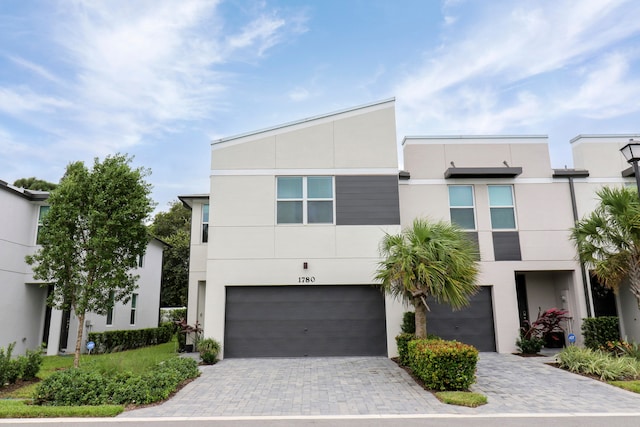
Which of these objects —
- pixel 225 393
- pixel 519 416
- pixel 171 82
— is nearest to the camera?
pixel 519 416

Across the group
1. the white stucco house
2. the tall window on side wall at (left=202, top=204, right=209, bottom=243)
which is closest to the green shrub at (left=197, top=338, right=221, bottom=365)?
the white stucco house

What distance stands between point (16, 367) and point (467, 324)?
1250cm

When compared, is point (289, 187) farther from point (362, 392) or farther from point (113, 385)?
point (113, 385)

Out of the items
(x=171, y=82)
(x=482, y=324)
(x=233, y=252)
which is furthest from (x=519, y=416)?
(x=171, y=82)

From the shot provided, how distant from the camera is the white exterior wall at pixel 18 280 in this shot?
14.2 metres

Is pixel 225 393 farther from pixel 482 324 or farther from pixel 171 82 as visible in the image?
pixel 171 82

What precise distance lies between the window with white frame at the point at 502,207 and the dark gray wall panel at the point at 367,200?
3552 mm

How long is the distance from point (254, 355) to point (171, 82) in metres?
10.6

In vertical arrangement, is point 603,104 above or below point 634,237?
above

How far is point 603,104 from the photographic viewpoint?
49.5ft

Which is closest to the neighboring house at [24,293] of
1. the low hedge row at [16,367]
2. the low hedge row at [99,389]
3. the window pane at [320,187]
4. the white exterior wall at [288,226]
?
the low hedge row at [16,367]

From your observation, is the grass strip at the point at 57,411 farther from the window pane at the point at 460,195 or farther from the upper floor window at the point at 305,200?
the window pane at the point at 460,195

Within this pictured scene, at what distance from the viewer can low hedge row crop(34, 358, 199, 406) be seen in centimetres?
704

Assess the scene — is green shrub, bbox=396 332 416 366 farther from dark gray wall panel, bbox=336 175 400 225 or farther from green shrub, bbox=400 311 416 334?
dark gray wall panel, bbox=336 175 400 225
